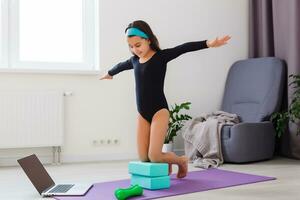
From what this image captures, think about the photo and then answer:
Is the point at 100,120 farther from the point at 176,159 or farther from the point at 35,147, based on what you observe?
the point at 176,159

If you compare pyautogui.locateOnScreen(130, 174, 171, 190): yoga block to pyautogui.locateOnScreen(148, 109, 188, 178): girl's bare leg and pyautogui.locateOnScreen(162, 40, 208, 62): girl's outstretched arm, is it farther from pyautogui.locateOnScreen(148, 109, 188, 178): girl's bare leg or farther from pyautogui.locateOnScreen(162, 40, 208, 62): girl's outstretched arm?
pyautogui.locateOnScreen(162, 40, 208, 62): girl's outstretched arm

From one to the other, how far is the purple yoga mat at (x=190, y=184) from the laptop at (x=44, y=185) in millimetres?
54

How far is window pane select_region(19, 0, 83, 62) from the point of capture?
365 cm

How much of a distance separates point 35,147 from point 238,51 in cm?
228

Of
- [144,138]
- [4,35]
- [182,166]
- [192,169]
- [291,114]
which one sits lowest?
[192,169]

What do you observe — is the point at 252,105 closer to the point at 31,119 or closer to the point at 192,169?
the point at 192,169

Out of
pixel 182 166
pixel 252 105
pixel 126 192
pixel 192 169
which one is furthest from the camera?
pixel 252 105

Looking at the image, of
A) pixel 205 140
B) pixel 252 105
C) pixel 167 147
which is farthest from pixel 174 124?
pixel 252 105

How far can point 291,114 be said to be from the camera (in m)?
3.47

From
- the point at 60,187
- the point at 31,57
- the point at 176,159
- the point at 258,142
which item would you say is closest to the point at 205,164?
the point at 258,142

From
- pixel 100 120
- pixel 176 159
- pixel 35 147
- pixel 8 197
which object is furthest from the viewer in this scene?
pixel 100 120

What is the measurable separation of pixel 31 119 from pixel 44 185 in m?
1.18

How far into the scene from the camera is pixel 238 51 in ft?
14.2

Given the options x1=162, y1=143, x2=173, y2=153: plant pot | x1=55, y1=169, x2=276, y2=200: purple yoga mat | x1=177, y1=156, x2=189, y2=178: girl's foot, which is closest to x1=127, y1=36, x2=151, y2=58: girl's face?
x1=177, y1=156, x2=189, y2=178: girl's foot
